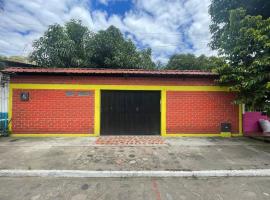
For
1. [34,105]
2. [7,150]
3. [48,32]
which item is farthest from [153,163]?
[48,32]

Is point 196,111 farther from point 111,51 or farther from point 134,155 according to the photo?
point 111,51

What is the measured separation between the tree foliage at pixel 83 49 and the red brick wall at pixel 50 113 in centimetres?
855

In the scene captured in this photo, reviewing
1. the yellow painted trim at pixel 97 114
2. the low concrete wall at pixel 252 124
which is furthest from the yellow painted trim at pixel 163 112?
the low concrete wall at pixel 252 124

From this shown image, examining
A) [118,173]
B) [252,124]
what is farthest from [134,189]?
[252,124]

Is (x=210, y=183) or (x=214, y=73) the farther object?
(x=214, y=73)

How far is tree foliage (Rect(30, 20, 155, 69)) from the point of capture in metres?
16.7

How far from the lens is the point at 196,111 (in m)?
9.13

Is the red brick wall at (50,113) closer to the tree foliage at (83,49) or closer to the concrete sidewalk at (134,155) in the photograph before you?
the concrete sidewalk at (134,155)

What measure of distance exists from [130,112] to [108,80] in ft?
6.08

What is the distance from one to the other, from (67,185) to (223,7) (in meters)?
11.2

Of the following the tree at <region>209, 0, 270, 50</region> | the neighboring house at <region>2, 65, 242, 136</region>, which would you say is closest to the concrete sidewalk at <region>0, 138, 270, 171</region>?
the neighboring house at <region>2, 65, 242, 136</region>

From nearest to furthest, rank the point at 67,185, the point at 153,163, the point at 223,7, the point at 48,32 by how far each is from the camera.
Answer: the point at 67,185 → the point at 153,163 → the point at 223,7 → the point at 48,32

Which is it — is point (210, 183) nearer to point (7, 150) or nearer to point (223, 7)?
point (7, 150)

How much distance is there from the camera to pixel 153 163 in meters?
5.37
